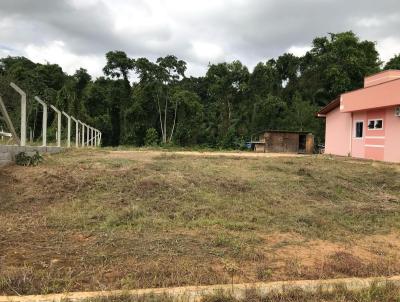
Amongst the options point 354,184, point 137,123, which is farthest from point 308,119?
point 354,184

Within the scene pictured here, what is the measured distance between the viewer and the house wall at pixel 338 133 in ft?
79.4

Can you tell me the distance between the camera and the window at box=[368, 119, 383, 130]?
2066 cm

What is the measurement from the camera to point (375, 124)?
21.1m

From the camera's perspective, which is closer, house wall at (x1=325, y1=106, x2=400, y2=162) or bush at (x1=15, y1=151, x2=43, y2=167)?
bush at (x1=15, y1=151, x2=43, y2=167)

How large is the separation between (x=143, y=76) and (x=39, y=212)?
137 ft

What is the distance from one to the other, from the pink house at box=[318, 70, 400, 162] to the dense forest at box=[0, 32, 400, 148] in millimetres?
15061

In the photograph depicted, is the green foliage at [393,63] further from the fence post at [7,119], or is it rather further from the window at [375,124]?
the fence post at [7,119]

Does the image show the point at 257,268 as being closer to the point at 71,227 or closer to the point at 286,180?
the point at 71,227

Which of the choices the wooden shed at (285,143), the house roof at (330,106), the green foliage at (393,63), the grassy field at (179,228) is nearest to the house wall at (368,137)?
the house roof at (330,106)

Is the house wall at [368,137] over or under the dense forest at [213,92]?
under

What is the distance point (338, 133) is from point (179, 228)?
69.8 ft

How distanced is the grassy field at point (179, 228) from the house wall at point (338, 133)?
14479mm

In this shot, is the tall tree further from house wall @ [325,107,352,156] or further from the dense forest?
house wall @ [325,107,352,156]

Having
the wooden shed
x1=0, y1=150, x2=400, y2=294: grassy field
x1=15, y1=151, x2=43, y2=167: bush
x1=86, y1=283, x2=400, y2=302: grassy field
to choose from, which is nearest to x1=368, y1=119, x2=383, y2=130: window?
the wooden shed
